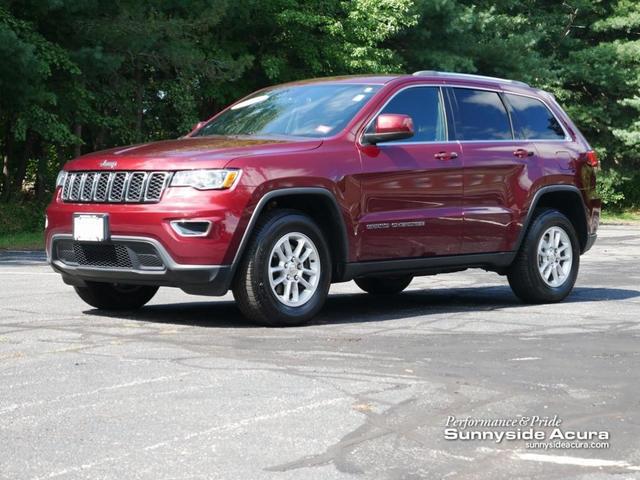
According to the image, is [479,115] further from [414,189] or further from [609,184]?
[609,184]

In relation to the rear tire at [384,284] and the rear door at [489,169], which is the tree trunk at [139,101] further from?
the rear door at [489,169]

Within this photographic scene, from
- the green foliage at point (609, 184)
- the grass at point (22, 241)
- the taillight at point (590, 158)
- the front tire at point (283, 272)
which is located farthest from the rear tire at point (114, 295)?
the green foliage at point (609, 184)

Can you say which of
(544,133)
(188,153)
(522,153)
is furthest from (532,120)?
(188,153)

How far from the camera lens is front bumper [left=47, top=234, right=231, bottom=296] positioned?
859cm

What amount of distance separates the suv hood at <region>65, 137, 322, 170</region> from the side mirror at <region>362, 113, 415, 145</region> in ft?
1.41

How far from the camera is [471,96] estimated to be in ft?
34.7

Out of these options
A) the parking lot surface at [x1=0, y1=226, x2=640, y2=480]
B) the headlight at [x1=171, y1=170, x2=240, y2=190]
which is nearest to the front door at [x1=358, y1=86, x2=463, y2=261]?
the parking lot surface at [x1=0, y1=226, x2=640, y2=480]

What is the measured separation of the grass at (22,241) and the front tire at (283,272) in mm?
13035

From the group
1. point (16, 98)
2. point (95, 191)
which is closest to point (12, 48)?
point (16, 98)

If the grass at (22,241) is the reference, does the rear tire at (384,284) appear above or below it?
above

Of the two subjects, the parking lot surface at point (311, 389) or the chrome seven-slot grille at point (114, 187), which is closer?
the parking lot surface at point (311, 389)

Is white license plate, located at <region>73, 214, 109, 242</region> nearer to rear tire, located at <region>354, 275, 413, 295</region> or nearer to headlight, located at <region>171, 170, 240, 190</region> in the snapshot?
headlight, located at <region>171, 170, 240, 190</region>

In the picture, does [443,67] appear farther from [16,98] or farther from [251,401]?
[251,401]

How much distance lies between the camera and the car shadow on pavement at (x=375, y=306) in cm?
949
